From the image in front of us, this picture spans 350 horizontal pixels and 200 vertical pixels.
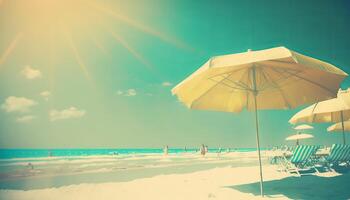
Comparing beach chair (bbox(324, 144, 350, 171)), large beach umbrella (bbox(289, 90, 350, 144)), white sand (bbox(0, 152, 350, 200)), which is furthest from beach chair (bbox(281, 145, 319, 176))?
large beach umbrella (bbox(289, 90, 350, 144))

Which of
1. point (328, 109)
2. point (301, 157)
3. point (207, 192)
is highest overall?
point (328, 109)

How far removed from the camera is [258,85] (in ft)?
20.2

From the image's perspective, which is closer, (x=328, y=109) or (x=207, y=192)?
(x=207, y=192)

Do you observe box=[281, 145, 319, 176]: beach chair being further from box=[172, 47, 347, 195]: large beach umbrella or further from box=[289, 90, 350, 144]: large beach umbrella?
box=[172, 47, 347, 195]: large beach umbrella

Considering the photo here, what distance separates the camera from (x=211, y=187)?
602 cm

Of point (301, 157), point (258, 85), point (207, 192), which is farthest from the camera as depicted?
point (301, 157)

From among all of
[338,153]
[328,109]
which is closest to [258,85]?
[328,109]

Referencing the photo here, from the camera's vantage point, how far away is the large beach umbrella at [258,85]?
4953mm

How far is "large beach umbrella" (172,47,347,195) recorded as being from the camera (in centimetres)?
495

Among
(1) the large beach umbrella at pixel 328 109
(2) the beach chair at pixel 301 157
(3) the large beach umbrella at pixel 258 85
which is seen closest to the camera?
(3) the large beach umbrella at pixel 258 85

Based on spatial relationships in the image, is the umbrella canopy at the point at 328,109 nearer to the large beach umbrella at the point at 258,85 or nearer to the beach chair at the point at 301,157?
the beach chair at the point at 301,157

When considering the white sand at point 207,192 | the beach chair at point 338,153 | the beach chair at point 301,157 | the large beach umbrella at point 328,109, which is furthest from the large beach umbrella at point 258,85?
the beach chair at point 338,153

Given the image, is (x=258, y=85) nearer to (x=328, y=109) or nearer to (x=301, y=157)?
(x=301, y=157)

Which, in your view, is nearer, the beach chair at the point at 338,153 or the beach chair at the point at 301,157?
the beach chair at the point at 301,157
